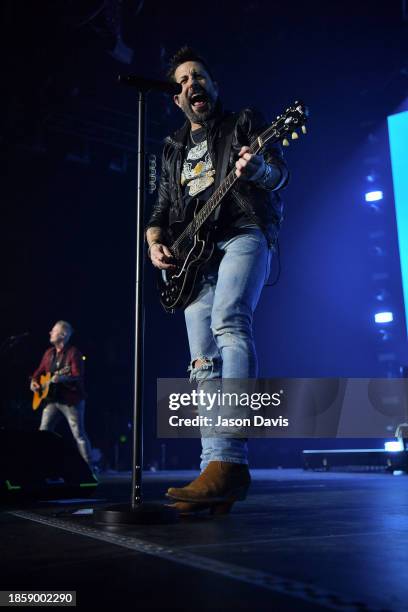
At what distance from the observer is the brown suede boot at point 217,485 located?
209 cm

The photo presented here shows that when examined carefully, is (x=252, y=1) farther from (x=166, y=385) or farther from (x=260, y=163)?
(x=260, y=163)

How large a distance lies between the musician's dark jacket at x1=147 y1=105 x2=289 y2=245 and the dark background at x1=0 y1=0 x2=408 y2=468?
5138 mm

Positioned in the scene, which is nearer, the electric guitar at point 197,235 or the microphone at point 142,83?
the microphone at point 142,83

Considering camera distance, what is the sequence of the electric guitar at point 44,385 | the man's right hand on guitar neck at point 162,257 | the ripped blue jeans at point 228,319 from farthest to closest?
1. the electric guitar at point 44,385
2. the man's right hand on guitar neck at point 162,257
3. the ripped blue jeans at point 228,319

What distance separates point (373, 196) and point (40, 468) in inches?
353

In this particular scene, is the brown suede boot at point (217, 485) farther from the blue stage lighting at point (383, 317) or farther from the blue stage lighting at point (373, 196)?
the blue stage lighting at point (373, 196)

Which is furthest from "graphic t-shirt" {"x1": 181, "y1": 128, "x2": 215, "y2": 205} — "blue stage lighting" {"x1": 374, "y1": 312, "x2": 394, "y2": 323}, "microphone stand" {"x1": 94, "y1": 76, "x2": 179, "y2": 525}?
"blue stage lighting" {"x1": 374, "y1": 312, "x2": 394, "y2": 323}

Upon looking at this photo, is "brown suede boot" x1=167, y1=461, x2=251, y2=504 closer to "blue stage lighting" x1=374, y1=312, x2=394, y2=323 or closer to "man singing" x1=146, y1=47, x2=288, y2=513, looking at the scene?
"man singing" x1=146, y1=47, x2=288, y2=513

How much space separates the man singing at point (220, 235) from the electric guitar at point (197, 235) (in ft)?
0.15

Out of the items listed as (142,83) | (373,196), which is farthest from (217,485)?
(373,196)

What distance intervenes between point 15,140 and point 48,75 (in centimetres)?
118

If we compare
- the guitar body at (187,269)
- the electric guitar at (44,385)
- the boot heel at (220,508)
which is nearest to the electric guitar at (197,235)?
the guitar body at (187,269)

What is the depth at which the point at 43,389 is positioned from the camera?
5.98 m

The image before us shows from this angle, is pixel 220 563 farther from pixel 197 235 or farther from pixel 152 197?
pixel 152 197
